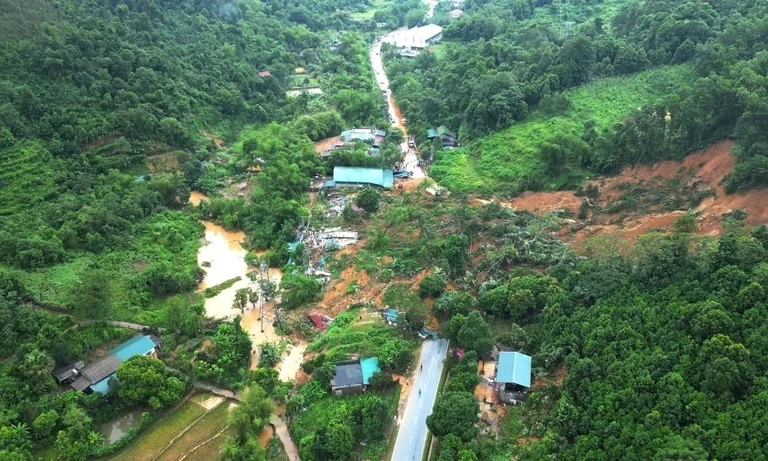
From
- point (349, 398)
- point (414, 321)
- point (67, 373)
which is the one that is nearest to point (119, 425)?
point (67, 373)

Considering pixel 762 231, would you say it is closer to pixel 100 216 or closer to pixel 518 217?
pixel 518 217

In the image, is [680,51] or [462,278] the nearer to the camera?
[462,278]

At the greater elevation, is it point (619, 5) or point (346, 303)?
point (619, 5)

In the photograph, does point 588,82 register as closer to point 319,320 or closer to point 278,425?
point 319,320

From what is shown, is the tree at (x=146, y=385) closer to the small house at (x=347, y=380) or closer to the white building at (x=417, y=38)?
the small house at (x=347, y=380)

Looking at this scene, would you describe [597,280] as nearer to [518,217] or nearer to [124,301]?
[518,217]

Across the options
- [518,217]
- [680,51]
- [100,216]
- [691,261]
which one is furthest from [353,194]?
[680,51]

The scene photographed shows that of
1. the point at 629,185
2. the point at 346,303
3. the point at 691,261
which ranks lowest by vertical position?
the point at 346,303

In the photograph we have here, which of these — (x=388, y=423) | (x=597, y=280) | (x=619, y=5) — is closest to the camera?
(x=388, y=423)

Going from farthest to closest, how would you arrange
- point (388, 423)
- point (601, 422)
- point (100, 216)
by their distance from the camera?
point (100, 216), point (388, 423), point (601, 422)
